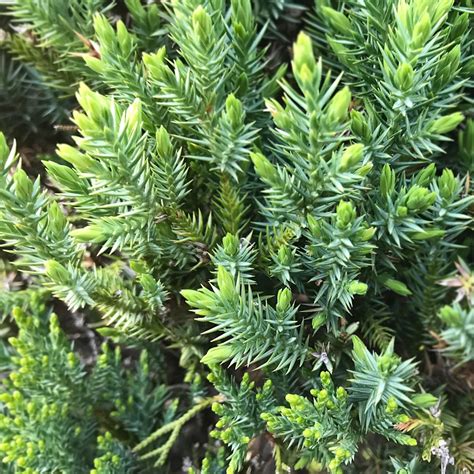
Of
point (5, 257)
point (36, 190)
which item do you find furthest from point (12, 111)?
point (36, 190)

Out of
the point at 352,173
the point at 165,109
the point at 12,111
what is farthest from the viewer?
the point at 12,111

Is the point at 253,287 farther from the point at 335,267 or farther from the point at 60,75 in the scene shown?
the point at 60,75

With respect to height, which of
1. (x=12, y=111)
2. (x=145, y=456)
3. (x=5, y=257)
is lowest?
(x=145, y=456)

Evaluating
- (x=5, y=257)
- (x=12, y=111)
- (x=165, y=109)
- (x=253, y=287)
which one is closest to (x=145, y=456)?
(x=253, y=287)

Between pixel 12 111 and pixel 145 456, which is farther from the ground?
pixel 12 111

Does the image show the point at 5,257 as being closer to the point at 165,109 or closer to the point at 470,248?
the point at 165,109

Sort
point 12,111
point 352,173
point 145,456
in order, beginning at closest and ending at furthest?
point 352,173, point 145,456, point 12,111

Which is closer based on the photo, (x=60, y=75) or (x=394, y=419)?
(x=394, y=419)
